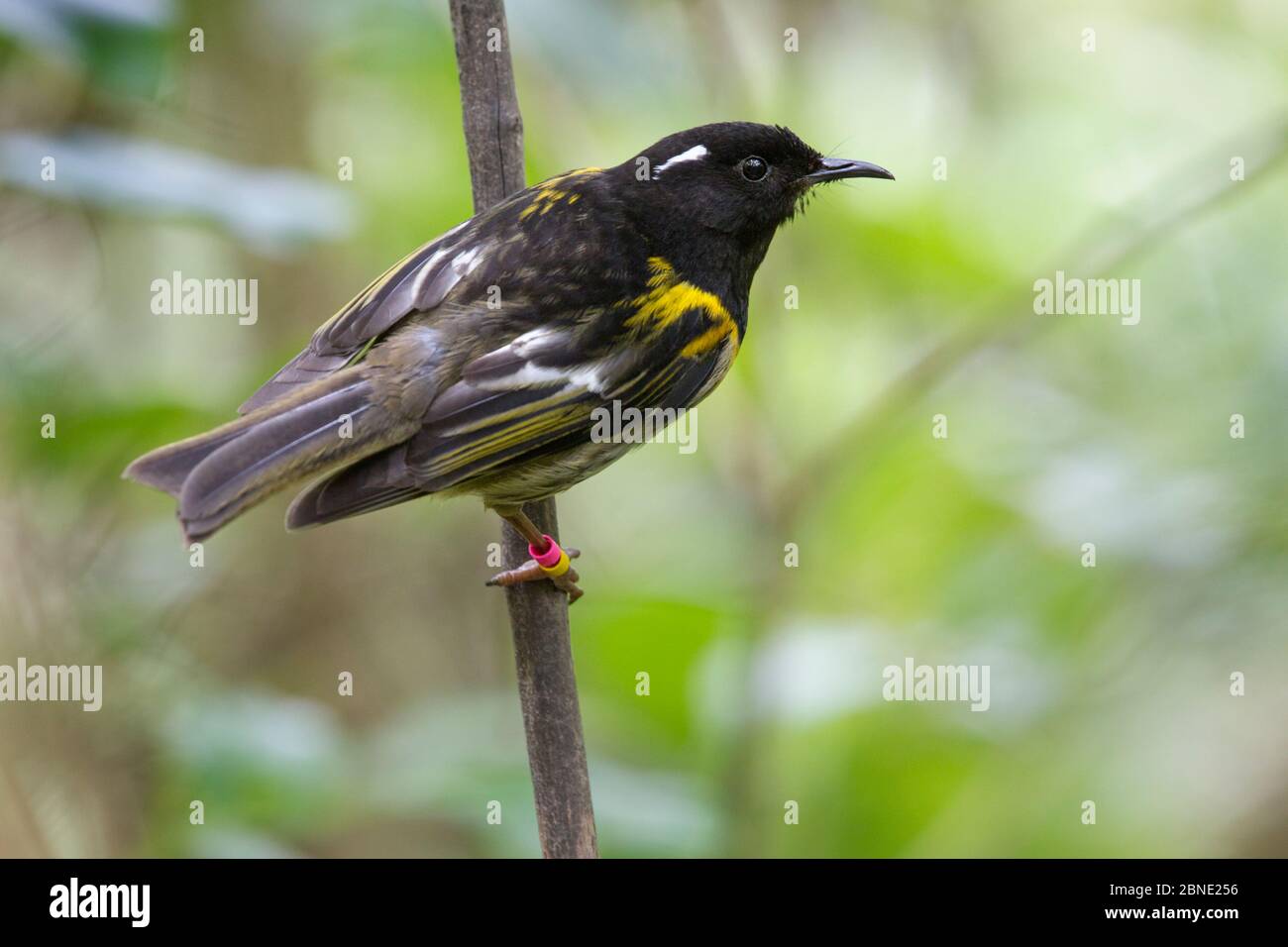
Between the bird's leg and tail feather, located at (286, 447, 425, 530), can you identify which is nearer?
tail feather, located at (286, 447, 425, 530)

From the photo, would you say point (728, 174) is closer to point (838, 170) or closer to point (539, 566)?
point (838, 170)

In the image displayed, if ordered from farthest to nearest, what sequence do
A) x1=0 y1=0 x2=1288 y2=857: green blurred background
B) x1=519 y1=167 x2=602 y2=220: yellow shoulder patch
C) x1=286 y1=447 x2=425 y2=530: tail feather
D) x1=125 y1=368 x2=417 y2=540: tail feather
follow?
1. x1=0 y1=0 x2=1288 y2=857: green blurred background
2. x1=519 y1=167 x2=602 y2=220: yellow shoulder patch
3. x1=286 y1=447 x2=425 y2=530: tail feather
4. x1=125 y1=368 x2=417 y2=540: tail feather

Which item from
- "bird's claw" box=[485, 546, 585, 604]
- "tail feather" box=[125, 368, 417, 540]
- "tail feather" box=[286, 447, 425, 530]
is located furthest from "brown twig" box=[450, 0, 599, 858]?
"tail feather" box=[125, 368, 417, 540]

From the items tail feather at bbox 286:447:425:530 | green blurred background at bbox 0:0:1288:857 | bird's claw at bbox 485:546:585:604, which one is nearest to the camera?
tail feather at bbox 286:447:425:530

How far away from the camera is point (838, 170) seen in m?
3.89

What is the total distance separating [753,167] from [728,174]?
0.08m

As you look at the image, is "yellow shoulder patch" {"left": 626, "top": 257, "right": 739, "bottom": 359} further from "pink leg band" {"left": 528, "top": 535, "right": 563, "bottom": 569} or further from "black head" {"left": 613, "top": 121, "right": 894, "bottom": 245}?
"pink leg band" {"left": 528, "top": 535, "right": 563, "bottom": 569}

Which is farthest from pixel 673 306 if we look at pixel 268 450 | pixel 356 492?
pixel 268 450

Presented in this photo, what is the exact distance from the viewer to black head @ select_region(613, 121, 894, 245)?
3756mm

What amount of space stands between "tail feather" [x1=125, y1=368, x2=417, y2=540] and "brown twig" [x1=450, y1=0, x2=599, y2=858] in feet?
1.69

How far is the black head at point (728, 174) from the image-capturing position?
12.3ft
